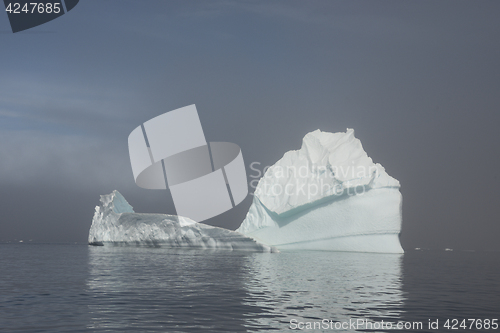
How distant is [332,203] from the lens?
30562 millimetres

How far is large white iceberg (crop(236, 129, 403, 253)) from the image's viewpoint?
2978 centimetres

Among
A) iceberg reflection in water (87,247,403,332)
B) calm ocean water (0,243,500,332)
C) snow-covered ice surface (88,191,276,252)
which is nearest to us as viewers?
calm ocean water (0,243,500,332)

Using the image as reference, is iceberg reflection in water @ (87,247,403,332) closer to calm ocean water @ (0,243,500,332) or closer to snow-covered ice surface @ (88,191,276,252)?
calm ocean water @ (0,243,500,332)

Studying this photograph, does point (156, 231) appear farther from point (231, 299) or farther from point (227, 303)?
point (227, 303)

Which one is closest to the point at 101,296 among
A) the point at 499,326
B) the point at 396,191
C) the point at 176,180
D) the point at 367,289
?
the point at 367,289

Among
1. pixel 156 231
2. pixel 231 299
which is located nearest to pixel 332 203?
pixel 156 231

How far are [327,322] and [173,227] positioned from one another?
2493 centimetres

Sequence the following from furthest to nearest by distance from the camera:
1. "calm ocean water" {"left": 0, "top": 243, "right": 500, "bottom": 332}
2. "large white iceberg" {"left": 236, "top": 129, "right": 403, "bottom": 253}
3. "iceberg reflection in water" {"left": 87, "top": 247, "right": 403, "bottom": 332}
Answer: "large white iceberg" {"left": 236, "top": 129, "right": 403, "bottom": 253}
"iceberg reflection in water" {"left": 87, "top": 247, "right": 403, "bottom": 332}
"calm ocean water" {"left": 0, "top": 243, "right": 500, "bottom": 332}

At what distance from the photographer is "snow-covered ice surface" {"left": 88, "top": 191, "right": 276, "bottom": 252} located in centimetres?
2934

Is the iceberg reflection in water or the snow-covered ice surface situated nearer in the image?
the iceberg reflection in water

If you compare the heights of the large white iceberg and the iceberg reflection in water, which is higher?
the large white iceberg

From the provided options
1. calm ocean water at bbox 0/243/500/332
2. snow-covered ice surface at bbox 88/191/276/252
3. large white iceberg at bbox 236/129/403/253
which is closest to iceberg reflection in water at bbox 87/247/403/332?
calm ocean water at bbox 0/243/500/332

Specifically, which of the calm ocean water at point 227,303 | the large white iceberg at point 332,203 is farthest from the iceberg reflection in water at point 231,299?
the large white iceberg at point 332,203

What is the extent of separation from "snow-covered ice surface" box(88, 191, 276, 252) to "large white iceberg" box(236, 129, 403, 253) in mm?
4020
